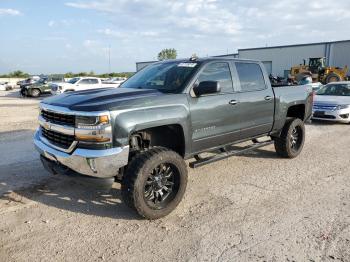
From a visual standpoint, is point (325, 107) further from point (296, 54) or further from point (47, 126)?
point (296, 54)

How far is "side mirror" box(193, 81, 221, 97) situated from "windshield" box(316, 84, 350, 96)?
8.86 meters

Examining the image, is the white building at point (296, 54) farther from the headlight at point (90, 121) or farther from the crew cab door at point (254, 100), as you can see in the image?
the headlight at point (90, 121)

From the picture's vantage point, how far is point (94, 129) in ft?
12.0

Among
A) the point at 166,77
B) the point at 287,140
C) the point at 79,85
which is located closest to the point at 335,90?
the point at 287,140

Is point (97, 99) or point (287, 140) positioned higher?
point (97, 99)

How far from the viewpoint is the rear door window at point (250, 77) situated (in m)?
5.45

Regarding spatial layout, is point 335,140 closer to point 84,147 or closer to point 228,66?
point 228,66

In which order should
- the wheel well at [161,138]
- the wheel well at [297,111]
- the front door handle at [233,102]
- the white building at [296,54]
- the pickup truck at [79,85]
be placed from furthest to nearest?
the white building at [296,54], the pickup truck at [79,85], the wheel well at [297,111], the front door handle at [233,102], the wheel well at [161,138]

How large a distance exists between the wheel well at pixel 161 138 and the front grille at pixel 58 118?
76 centimetres

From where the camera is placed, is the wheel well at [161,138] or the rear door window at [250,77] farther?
the rear door window at [250,77]

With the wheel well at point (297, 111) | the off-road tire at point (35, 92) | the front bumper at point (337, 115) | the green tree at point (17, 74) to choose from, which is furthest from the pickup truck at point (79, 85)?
the green tree at point (17, 74)

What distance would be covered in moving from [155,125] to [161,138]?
1.93ft

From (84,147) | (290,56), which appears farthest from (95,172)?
(290,56)

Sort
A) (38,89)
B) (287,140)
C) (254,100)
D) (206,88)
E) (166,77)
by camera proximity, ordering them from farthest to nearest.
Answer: (38,89) < (287,140) < (254,100) < (166,77) < (206,88)
